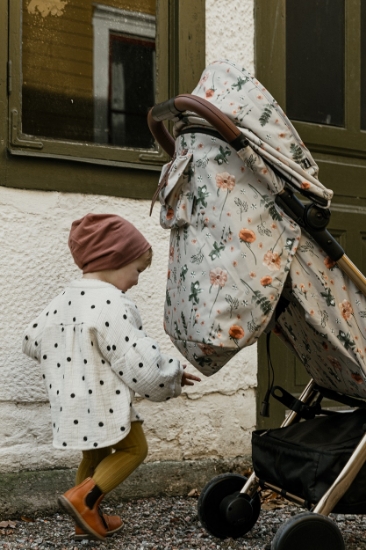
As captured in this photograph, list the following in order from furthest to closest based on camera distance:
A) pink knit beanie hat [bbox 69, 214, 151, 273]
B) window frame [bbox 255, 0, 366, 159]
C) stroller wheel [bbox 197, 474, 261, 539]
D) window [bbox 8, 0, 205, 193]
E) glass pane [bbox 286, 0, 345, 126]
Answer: glass pane [bbox 286, 0, 345, 126], window frame [bbox 255, 0, 366, 159], window [bbox 8, 0, 205, 193], pink knit beanie hat [bbox 69, 214, 151, 273], stroller wheel [bbox 197, 474, 261, 539]

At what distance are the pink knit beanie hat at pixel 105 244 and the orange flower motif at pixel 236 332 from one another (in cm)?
73

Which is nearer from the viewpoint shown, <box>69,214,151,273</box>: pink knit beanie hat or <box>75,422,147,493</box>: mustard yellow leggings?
<box>75,422,147,493</box>: mustard yellow leggings

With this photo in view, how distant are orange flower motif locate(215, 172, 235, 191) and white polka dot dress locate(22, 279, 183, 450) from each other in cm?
67

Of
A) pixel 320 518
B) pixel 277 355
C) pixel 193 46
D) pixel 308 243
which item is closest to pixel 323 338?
pixel 308 243

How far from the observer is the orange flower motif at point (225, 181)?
256 centimetres

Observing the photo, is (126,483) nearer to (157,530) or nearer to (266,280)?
(157,530)

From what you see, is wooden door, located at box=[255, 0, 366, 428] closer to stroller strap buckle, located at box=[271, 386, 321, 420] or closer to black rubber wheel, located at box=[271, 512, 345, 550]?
stroller strap buckle, located at box=[271, 386, 321, 420]

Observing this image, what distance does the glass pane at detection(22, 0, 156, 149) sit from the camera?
12.0 ft

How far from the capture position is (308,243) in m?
2.62

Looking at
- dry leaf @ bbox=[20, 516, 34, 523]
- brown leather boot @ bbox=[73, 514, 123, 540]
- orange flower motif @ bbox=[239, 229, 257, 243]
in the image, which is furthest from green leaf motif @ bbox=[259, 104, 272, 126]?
dry leaf @ bbox=[20, 516, 34, 523]

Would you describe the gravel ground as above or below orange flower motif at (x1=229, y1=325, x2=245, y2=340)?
below

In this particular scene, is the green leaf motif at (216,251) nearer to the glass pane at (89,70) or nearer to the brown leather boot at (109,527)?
the brown leather boot at (109,527)

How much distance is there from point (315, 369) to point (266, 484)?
43cm

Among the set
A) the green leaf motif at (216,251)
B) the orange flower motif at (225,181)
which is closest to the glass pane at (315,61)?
the orange flower motif at (225,181)
